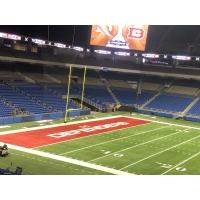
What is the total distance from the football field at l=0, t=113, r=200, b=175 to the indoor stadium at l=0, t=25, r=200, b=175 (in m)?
0.04

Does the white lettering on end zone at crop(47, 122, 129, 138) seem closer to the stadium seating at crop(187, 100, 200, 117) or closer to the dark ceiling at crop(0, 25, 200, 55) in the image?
the stadium seating at crop(187, 100, 200, 117)

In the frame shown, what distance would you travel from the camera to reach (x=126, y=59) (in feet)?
130

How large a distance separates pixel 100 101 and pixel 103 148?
16.7 m

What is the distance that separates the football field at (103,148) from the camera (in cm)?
1336

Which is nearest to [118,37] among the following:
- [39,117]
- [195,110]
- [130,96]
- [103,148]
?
[130,96]

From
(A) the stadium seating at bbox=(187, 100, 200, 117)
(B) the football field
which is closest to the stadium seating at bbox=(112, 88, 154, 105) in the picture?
(A) the stadium seating at bbox=(187, 100, 200, 117)

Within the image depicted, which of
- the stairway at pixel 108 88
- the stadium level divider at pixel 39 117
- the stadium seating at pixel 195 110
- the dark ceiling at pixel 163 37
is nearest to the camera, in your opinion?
the stadium level divider at pixel 39 117

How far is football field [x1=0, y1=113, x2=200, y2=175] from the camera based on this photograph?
1336 centimetres

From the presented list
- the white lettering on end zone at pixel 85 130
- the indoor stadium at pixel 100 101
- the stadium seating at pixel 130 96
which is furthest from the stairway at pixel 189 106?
the white lettering on end zone at pixel 85 130

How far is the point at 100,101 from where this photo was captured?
33.5 metres

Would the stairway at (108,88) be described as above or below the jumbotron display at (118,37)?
below

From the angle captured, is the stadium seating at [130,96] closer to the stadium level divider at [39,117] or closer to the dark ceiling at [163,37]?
the dark ceiling at [163,37]
